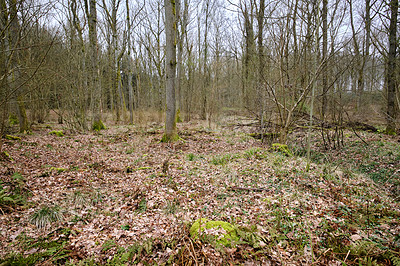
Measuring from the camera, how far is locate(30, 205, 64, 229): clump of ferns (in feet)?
10.0

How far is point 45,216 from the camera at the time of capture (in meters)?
3.13

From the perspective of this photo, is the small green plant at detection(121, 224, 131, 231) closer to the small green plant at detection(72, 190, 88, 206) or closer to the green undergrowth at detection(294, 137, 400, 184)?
the small green plant at detection(72, 190, 88, 206)

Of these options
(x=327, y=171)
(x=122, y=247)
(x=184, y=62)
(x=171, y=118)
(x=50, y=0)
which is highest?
(x=184, y=62)

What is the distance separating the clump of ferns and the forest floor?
0.05 ft

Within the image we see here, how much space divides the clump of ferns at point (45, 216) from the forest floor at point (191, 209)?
14 millimetres

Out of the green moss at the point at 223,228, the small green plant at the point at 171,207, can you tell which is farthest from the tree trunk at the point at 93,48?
the green moss at the point at 223,228

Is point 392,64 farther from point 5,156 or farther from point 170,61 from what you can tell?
point 5,156

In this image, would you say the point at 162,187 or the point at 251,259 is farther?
the point at 162,187

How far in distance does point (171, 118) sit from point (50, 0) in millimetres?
5085

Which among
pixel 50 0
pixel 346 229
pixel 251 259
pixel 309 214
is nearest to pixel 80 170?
pixel 50 0

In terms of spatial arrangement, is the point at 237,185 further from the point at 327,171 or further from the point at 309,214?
the point at 327,171

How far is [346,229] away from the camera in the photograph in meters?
2.95

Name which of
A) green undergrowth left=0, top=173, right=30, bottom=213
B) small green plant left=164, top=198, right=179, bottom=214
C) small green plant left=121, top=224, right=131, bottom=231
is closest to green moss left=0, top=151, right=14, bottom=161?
green undergrowth left=0, top=173, right=30, bottom=213

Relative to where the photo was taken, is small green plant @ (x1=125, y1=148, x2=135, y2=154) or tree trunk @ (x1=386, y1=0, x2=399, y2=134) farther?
tree trunk @ (x1=386, y1=0, x2=399, y2=134)
